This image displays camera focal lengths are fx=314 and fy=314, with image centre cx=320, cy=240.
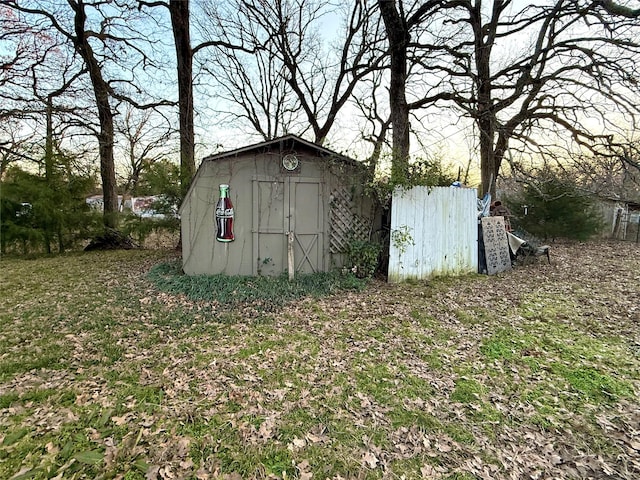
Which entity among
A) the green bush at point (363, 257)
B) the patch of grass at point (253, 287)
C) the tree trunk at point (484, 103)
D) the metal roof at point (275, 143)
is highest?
the tree trunk at point (484, 103)

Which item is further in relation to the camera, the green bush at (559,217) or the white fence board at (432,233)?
the green bush at (559,217)

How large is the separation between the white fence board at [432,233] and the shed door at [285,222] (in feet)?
4.70

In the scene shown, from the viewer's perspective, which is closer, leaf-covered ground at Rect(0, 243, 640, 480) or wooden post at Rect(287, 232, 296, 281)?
leaf-covered ground at Rect(0, 243, 640, 480)

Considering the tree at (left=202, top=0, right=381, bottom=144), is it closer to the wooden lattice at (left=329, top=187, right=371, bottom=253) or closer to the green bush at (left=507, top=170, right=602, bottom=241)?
the wooden lattice at (left=329, top=187, right=371, bottom=253)

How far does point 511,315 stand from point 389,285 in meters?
1.92

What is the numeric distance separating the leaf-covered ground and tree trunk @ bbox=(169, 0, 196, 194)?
189 inches

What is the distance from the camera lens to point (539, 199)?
9.62 m

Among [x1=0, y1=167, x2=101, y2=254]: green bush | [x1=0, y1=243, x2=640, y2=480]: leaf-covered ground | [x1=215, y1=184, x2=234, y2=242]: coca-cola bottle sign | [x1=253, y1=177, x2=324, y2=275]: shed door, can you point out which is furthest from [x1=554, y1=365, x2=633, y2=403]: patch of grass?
[x1=0, y1=167, x2=101, y2=254]: green bush

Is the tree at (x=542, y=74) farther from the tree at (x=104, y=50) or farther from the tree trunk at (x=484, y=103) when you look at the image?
the tree at (x=104, y=50)

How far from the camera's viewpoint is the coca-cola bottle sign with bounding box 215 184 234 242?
5559mm

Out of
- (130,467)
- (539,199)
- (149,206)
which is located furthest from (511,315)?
(149,206)

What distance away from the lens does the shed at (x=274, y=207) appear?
5.61 meters

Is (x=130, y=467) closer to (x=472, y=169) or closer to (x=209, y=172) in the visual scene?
(x=209, y=172)

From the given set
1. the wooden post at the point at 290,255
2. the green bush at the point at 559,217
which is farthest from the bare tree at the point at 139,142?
the green bush at the point at 559,217
